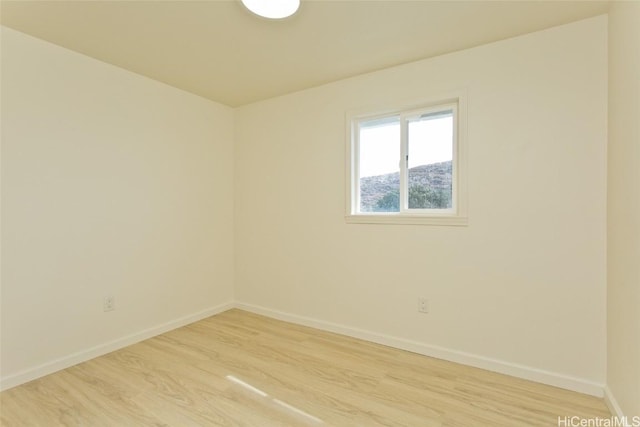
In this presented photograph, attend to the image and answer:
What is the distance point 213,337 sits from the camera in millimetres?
2744

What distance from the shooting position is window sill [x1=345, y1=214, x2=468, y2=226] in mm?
2287

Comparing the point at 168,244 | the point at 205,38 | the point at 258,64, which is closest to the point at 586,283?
the point at 258,64

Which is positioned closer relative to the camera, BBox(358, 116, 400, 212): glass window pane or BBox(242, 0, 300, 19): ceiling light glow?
BBox(242, 0, 300, 19): ceiling light glow

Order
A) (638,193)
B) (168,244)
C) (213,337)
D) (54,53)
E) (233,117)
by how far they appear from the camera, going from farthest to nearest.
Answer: (233,117) → (168,244) → (213,337) → (54,53) → (638,193)

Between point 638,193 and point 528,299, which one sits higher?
point 638,193

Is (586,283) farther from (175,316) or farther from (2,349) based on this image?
(2,349)

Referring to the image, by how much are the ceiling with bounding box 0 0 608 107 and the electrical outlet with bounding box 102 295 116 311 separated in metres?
1.90

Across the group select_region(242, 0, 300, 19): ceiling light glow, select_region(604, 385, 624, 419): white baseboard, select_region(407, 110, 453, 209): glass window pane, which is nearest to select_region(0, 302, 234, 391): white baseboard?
select_region(407, 110, 453, 209): glass window pane

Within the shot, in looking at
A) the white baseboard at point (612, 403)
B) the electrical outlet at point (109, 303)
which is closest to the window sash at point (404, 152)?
the white baseboard at point (612, 403)

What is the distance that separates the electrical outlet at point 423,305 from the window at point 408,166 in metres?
0.62

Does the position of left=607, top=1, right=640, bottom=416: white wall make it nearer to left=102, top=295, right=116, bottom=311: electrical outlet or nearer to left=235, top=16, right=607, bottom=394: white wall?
left=235, top=16, right=607, bottom=394: white wall

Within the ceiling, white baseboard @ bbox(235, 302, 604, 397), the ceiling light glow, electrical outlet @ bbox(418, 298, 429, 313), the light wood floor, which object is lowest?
the light wood floor

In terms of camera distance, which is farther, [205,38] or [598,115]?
[205,38]

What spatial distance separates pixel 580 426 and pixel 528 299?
0.71 metres
